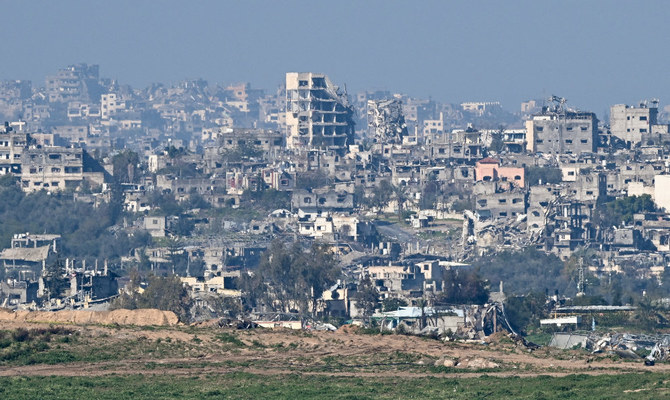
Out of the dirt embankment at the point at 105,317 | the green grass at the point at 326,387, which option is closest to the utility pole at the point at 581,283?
the dirt embankment at the point at 105,317

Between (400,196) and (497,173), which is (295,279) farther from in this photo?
(497,173)

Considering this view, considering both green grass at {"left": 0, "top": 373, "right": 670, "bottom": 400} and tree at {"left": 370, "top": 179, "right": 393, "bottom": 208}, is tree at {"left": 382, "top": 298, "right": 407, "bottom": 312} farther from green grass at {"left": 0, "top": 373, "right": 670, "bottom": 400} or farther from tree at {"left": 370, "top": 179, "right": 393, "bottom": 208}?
Result: tree at {"left": 370, "top": 179, "right": 393, "bottom": 208}

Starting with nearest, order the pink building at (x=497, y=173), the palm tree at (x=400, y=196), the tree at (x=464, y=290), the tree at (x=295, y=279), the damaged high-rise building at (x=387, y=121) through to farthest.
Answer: the tree at (x=464, y=290) → the tree at (x=295, y=279) → the palm tree at (x=400, y=196) → the pink building at (x=497, y=173) → the damaged high-rise building at (x=387, y=121)

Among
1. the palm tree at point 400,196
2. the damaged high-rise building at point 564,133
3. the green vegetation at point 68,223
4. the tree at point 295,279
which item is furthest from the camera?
the damaged high-rise building at point 564,133

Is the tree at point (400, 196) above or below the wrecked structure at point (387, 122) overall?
below

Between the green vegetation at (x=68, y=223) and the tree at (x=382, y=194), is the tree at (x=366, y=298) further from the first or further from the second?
the tree at (x=382, y=194)
